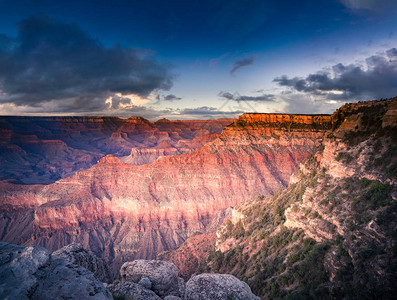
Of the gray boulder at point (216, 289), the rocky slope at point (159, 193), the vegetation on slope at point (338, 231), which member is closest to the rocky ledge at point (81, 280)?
the gray boulder at point (216, 289)

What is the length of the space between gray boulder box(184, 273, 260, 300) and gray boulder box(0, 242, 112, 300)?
590 cm

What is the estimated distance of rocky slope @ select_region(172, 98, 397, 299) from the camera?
14758mm

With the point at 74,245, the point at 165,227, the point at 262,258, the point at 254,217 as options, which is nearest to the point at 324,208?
the point at 262,258

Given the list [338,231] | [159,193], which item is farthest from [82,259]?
[159,193]

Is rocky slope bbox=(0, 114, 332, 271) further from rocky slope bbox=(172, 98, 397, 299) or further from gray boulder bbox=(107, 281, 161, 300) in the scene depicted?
gray boulder bbox=(107, 281, 161, 300)

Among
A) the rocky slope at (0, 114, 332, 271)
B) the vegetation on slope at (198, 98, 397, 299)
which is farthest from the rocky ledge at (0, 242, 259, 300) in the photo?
the rocky slope at (0, 114, 332, 271)

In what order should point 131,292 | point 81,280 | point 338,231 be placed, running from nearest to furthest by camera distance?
point 81,280
point 131,292
point 338,231

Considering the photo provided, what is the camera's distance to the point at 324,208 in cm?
2152

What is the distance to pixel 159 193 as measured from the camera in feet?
246

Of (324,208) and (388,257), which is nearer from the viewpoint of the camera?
Answer: (388,257)

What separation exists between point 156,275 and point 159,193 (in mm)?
63770

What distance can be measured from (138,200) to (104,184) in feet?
51.4

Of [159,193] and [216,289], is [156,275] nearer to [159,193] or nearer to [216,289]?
[216,289]

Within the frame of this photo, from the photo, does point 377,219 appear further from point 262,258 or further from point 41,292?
point 41,292
